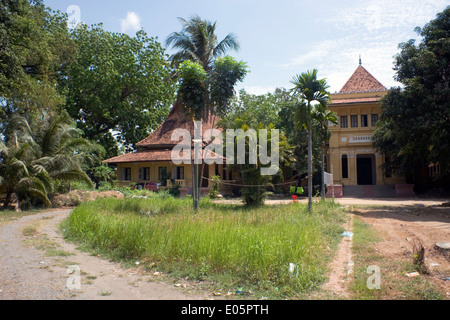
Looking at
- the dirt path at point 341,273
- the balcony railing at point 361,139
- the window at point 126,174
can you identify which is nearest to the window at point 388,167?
the balcony railing at point 361,139

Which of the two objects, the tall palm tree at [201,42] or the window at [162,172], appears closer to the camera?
the tall palm tree at [201,42]

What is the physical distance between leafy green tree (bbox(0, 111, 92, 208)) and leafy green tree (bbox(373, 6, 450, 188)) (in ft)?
50.7

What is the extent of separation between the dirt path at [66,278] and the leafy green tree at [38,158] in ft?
26.2

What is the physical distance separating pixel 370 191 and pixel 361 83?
8.98 metres

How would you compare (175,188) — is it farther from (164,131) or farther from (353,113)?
(353,113)

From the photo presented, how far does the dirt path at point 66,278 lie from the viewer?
4812mm

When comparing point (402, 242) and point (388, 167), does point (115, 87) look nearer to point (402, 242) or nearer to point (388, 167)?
point (388, 167)

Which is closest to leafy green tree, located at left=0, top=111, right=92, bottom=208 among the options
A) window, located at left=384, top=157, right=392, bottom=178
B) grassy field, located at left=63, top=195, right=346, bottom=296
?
grassy field, located at left=63, top=195, right=346, bottom=296

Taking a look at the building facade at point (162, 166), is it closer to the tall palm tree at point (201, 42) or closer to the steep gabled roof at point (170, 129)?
the steep gabled roof at point (170, 129)

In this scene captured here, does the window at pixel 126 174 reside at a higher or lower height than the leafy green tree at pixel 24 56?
lower

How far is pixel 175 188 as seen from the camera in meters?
24.1

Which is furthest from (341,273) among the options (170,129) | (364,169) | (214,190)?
(364,169)
